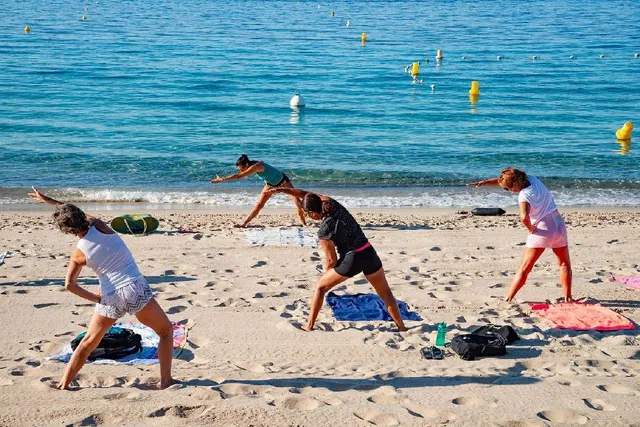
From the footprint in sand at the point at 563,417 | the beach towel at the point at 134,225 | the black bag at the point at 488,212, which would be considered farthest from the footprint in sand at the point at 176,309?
the black bag at the point at 488,212

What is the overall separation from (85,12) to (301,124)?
122 feet

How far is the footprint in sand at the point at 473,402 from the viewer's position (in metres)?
6.26

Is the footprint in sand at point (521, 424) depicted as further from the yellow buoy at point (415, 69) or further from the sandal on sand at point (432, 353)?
the yellow buoy at point (415, 69)

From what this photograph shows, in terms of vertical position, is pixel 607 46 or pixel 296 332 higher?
pixel 607 46

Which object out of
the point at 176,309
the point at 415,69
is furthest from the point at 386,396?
the point at 415,69

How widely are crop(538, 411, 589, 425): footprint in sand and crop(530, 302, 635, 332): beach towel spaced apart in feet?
6.88

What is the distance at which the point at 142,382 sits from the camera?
6.70 m

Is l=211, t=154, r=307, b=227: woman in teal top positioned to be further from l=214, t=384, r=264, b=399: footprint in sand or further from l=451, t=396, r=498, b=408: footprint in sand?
l=451, t=396, r=498, b=408: footprint in sand

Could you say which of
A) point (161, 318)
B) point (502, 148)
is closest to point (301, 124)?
point (502, 148)

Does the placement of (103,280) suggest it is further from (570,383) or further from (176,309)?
(570,383)

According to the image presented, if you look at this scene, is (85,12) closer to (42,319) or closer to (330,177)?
(330,177)

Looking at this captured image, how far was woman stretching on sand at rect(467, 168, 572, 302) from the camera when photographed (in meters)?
8.55

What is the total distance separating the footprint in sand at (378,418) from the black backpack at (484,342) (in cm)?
151

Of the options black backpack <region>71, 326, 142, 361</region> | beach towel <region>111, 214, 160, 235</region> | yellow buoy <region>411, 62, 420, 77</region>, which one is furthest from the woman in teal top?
yellow buoy <region>411, 62, 420, 77</region>
